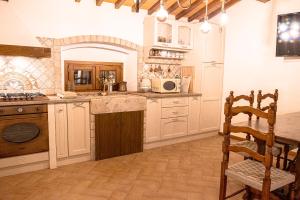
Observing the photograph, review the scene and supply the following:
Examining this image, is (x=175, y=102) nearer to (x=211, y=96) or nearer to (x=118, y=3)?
(x=211, y=96)

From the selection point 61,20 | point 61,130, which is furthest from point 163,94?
point 61,20

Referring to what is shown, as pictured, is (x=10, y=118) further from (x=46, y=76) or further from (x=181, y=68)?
(x=181, y=68)

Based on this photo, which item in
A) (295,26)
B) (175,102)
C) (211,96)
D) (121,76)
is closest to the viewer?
(295,26)

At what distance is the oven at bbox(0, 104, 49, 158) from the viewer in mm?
2695

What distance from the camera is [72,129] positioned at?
313 centimetres

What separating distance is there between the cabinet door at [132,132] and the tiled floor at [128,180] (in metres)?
0.12

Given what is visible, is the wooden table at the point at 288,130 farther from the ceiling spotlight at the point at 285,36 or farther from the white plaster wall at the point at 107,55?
the white plaster wall at the point at 107,55

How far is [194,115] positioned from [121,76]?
1466 millimetres

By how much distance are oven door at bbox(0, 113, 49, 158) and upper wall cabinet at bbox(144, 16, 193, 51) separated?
2096 mm

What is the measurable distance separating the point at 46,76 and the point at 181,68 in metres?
2.43

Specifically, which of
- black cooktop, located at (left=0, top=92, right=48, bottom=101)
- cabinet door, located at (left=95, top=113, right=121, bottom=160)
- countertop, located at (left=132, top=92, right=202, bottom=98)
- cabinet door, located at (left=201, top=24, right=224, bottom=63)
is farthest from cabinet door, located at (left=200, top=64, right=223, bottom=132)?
black cooktop, located at (left=0, top=92, right=48, bottom=101)

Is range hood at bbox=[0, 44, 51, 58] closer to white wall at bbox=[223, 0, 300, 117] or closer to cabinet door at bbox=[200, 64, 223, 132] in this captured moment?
cabinet door at bbox=[200, 64, 223, 132]

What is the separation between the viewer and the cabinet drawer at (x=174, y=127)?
3990 millimetres

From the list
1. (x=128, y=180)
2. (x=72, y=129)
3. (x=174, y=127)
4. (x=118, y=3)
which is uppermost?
(x=118, y=3)
